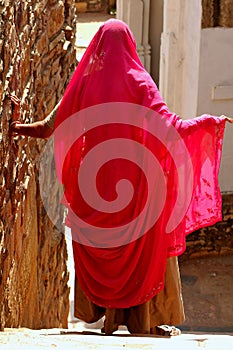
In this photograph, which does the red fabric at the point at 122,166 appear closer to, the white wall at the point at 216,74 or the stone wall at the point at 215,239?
the white wall at the point at 216,74

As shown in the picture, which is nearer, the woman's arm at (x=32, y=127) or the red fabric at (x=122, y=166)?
the red fabric at (x=122, y=166)

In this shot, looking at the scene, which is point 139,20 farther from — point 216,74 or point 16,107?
point 16,107

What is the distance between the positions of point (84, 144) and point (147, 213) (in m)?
0.41

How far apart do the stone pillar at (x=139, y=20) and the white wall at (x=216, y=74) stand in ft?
8.97

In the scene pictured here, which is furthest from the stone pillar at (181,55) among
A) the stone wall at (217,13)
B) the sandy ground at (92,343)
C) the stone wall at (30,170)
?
the sandy ground at (92,343)

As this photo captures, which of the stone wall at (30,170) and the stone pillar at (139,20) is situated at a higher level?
the stone pillar at (139,20)

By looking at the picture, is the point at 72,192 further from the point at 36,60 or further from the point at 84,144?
the point at 36,60

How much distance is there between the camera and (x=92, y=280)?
4.06 meters

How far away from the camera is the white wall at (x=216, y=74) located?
834cm

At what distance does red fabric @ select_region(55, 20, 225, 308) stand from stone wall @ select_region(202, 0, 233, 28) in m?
4.32

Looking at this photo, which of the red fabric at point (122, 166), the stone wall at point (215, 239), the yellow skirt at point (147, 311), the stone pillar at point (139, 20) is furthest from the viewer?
the stone pillar at point (139, 20)

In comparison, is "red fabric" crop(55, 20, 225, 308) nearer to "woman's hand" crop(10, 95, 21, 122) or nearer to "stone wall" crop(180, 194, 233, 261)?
"woman's hand" crop(10, 95, 21, 122)

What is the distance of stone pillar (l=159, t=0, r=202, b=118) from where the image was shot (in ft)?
27.8

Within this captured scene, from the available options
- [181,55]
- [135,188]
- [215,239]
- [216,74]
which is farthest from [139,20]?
[135,188]
